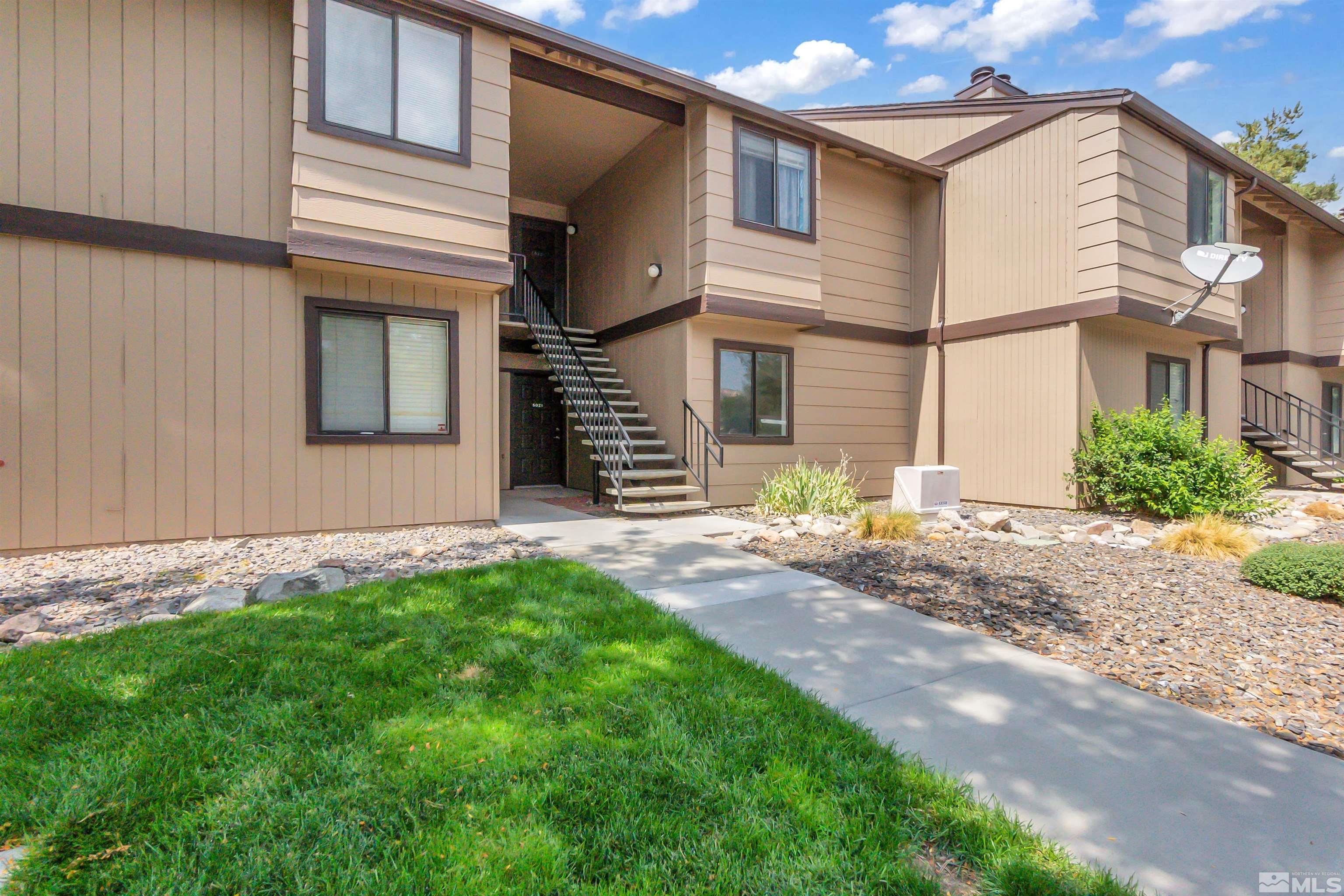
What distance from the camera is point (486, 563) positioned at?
485 cm

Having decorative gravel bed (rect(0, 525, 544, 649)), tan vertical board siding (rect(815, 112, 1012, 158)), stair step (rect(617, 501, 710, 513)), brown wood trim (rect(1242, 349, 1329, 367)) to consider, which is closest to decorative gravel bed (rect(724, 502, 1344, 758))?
stair step (rect(617, 501, 710, 513))

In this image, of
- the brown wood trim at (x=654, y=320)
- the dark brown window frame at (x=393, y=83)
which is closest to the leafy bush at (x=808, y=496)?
the brown wood trim at (x=654, y=320)

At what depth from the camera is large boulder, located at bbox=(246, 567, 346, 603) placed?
3.83 metres

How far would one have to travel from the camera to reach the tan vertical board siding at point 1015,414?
8594mm

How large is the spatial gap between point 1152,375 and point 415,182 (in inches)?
431

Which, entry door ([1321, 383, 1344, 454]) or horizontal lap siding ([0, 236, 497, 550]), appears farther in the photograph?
entry door ([1321, 383, 1344, 454])

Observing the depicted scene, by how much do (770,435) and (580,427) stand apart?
9.09ft

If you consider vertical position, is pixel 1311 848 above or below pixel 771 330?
below

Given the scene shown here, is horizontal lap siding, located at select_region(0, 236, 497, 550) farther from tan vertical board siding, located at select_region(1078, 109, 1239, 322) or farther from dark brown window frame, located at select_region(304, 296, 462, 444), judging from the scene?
tan vertical board siding, located at select_region(1078, 109, 1239, 322)

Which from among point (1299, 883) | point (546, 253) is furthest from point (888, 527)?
point (546, 253)

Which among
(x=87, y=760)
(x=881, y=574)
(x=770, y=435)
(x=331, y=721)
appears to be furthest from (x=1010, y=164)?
(x=87, y=760)

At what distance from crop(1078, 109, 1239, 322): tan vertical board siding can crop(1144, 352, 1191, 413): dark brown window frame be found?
102cm

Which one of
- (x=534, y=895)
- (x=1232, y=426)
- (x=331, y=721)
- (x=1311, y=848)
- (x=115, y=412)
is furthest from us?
(x=1232, y=426)

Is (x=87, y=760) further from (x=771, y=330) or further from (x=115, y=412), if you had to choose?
(x=771, y=330)
